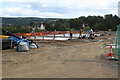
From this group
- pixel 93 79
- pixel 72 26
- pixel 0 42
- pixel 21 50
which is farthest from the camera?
pixel 72 26

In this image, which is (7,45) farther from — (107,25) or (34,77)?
(107,25)

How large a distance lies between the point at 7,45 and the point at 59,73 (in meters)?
9.41

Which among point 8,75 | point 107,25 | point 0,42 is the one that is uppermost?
point 107,25

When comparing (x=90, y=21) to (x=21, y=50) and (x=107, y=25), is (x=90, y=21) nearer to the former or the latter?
(x=107, y=25)

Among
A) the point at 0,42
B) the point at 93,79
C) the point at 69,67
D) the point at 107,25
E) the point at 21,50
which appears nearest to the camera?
the point at 93,79

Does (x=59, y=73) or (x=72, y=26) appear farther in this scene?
(x=72, y=26)

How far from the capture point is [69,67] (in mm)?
8320

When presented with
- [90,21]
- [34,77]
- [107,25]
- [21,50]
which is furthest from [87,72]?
[90,21]

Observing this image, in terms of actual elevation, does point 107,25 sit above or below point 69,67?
above

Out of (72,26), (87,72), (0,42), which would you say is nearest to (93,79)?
(87,72)

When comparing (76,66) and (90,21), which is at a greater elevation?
(90,21)

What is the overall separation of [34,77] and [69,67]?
2118 mm

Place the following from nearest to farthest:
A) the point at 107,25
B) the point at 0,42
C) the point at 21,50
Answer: the point at 21,50 < the point at 0,42 < the point at 107,25

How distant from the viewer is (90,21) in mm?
115062
